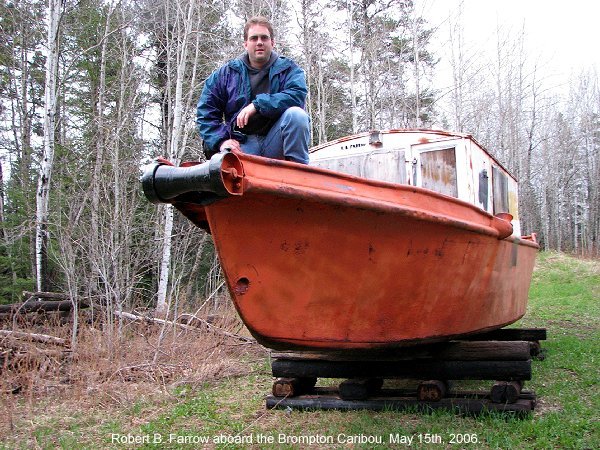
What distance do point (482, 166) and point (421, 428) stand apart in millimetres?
2906

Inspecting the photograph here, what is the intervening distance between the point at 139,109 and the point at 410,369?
11998 mm

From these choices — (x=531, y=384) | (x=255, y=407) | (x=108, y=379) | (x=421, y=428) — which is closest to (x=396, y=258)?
(x=421, y=428)

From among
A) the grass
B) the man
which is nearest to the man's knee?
the man

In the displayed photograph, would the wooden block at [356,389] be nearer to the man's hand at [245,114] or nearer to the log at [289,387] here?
the log at [289,387]

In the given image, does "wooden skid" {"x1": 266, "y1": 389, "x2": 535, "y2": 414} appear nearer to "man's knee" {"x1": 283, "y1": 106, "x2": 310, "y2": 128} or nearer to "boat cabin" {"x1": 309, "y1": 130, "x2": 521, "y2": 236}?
"boat cabin" {"x1": 309, "y1": 130, "x2": 521, "y2": 236}

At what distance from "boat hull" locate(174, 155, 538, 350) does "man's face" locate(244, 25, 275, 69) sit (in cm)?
93

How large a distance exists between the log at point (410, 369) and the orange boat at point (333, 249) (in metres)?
0.29

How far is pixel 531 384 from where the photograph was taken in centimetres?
489

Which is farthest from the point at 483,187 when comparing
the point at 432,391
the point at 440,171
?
the point at 432,391

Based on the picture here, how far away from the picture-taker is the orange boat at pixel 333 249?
2902mm

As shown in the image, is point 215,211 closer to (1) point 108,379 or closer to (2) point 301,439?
(2) point 301,439

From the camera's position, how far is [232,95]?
3.57 metres

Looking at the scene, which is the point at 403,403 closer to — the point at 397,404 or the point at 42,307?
the point at 397,404

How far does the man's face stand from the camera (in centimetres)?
341
